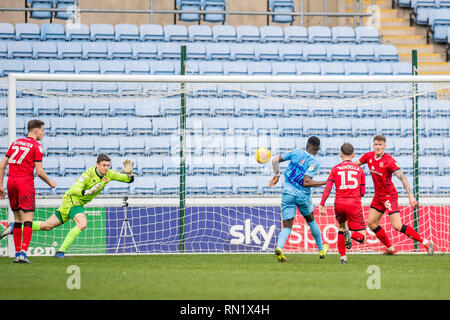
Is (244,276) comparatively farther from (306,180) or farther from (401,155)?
(401,155)

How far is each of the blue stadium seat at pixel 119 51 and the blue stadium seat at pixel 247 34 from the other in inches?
117

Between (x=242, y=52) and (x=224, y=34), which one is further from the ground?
(x=224, y=34)

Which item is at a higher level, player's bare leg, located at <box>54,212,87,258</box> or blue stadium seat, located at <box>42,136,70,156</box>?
blue stadium seat, located at <box>42,136,70,156</box>

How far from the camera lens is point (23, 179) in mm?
9836

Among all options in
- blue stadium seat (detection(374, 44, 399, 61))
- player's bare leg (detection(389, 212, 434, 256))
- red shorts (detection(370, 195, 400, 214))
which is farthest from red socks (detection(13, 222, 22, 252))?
blue stadium seat (detection(374, 44, 399, 61))

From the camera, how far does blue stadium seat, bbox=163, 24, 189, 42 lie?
1870cm

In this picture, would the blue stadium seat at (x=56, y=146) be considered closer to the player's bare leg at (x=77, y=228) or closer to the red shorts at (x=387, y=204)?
the player's bare leg at (x=77, y=228)

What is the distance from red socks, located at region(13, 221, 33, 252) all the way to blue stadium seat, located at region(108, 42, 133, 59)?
27.9ft

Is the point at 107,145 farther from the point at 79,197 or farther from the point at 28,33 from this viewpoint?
the point at 28,33

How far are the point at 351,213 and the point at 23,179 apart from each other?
178 inches

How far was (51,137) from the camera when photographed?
47.9 feet

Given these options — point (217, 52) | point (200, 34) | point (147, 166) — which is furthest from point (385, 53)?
point (147, 166)

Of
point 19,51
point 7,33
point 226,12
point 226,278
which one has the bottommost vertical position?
point 226,278

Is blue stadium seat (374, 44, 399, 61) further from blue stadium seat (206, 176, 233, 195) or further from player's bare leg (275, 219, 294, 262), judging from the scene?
player's bare leg (275, 219, 294, 262)
